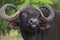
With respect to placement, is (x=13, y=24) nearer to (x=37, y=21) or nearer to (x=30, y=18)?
(x=30, y=18)

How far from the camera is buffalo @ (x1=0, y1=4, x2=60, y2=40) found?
9764 mm

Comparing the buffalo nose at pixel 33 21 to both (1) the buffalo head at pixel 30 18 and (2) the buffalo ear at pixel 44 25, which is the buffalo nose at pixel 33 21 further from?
(2) the buffalo ear at pixel 44 25

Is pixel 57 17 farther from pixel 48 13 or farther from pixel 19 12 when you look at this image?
pixel 19 12

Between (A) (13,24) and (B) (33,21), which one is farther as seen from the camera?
(A) (13,24)

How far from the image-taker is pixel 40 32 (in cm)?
1030

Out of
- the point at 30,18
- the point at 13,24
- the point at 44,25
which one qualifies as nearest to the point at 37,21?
the point at 30,18

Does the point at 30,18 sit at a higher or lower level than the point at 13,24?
higher

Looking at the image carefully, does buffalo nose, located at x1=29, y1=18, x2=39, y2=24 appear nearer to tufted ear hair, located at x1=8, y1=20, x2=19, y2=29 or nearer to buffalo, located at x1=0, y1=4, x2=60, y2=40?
buffalo, located at x1=0, y1=4, x2=60, y2=40

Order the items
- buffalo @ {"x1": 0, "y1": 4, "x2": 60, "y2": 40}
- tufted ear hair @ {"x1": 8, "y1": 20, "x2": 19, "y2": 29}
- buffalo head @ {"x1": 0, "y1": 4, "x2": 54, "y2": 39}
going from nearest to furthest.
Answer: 1. buffalo head @ {"x1": 0, "y1": 4, "x2": 54, "y2": 39}
2. buffalo @ {"x1": 0, "y1": 4, "x2": 60, "y2": 40}
3. tufted ear hair @ {"x1": 8, "y1": 20, "x2": 19, "y2": 29}

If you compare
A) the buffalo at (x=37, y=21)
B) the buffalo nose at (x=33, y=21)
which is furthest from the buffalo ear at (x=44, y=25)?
the buffalo nose at (x=33, y=21)

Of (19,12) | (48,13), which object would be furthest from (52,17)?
(19,12)

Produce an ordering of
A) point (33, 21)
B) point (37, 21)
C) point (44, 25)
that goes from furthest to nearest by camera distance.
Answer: point (44, 25)
point (37, 21)
point (33, 21)

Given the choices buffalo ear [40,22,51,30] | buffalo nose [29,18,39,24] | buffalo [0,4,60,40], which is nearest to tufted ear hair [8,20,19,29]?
buffalo [0,4,60,40]

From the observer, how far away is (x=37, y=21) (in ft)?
31.3
